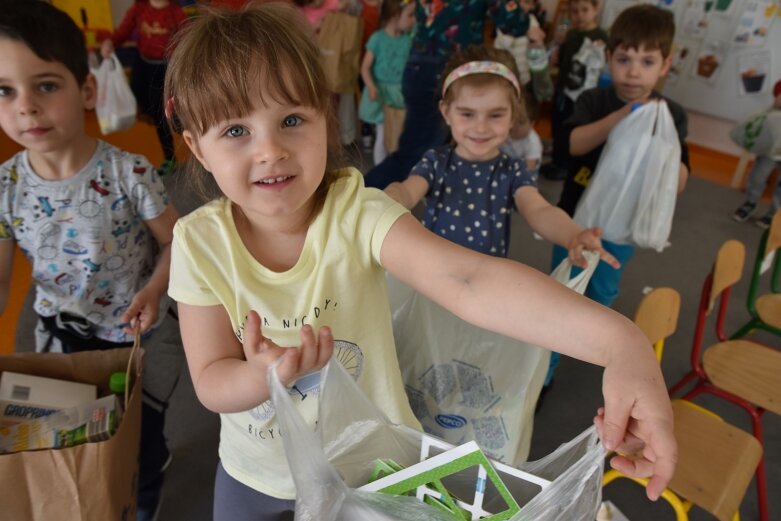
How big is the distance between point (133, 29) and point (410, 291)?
2859mm

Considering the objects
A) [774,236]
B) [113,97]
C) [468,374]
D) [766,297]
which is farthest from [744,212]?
[113,97]

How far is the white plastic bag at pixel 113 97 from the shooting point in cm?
283

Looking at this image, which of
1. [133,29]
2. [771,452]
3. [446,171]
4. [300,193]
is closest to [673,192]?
[446,171]

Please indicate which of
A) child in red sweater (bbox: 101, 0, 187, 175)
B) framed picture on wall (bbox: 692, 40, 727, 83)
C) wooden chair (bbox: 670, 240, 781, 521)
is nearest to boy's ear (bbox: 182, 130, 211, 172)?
wooden chair (bbox: 670, 240, 781, 521)

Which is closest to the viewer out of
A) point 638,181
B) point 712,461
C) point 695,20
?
point 712,461

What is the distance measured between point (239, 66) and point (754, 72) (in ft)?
15.3

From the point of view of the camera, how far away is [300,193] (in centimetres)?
67

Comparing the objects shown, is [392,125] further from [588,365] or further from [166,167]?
[588,365]

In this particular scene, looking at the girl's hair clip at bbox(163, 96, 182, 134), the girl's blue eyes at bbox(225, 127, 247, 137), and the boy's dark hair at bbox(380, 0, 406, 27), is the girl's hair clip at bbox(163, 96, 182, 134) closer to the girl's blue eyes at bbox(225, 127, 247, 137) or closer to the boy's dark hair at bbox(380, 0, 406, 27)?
the girl's blue eyes at bbox(225, 127, 247, 137)

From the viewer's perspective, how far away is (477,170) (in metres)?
1.31

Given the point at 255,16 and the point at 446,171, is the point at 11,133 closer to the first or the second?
the point at 255,16

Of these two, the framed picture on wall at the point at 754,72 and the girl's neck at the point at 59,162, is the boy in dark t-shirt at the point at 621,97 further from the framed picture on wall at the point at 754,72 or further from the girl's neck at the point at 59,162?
the framed picture on wall at the point at 754,72

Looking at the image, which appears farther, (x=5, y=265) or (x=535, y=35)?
(x=535, y=35)

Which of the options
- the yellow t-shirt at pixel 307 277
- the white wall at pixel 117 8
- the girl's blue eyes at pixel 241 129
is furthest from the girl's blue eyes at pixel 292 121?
the white wall at pixel 117 8
